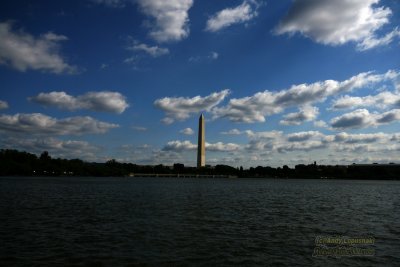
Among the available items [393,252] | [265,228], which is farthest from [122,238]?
[393,252]

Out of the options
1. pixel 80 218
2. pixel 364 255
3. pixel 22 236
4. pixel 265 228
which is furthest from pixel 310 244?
pixel 80 218

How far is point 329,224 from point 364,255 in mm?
11242

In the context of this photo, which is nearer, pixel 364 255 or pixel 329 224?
pixel 364 255

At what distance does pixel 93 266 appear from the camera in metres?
16.6

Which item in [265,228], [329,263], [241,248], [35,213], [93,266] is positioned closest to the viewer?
[93,266]

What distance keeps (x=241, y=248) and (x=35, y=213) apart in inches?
852

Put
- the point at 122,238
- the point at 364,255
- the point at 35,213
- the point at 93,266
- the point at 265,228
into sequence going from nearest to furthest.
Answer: the point at 93,266
the point at 364,255
the point at 122,238
the point at 265,228
the point at 35,213

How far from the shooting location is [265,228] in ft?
91.2

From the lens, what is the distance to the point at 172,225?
28.5 m

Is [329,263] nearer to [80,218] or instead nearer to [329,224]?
[329,224]

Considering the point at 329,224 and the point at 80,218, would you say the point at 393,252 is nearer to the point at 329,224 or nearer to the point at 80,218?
the point at 329,224

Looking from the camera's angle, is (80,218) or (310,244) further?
(80,218)

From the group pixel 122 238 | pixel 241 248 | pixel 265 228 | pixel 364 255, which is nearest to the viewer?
pixel 364 255

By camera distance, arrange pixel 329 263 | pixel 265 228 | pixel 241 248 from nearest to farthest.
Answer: pixel 329 263 < pixel 241 248 < pixel 265 228
